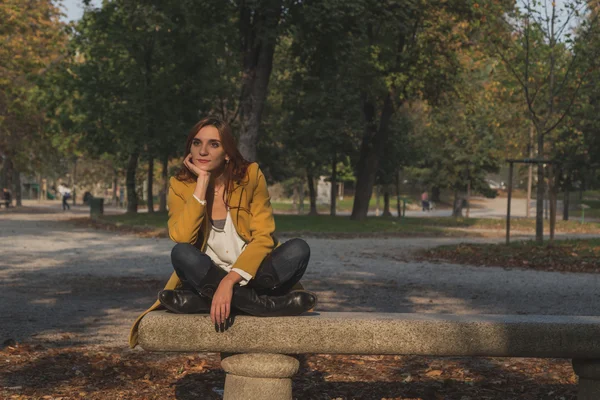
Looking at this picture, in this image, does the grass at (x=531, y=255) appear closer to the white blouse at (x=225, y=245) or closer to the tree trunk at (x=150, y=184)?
the white blouse at (x=225, y=245)

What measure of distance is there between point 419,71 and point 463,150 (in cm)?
2395

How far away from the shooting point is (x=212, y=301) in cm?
429

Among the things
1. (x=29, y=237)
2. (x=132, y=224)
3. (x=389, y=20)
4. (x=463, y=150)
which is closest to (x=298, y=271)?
(x=29, y=237)

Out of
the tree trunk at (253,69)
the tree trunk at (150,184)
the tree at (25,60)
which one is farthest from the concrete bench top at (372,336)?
the tree trunk at (150,184)

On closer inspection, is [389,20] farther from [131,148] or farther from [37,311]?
[37,311]

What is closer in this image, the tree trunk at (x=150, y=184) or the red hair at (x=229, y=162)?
the red hair at (x=229, y=162)

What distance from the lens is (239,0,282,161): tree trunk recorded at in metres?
22.2

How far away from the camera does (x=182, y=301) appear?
439cm

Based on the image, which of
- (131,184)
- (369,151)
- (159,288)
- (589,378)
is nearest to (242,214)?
(589,378)

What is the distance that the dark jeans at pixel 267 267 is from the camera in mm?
4352

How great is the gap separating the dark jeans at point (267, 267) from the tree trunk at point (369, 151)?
95.0 ft

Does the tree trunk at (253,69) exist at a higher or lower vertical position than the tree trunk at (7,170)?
higher

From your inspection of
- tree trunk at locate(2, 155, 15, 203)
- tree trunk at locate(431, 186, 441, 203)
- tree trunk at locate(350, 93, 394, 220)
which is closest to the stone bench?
tree trunk at locate(350, 93, 394, 220)

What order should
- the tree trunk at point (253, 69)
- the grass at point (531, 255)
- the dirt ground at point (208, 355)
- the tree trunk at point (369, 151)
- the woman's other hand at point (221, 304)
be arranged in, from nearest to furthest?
1. the woman's other hand at point (221, 304)
2. the dirt ground at point (208, 355)
3. the grass at point (531, 255)
4. the tree trunk at point (253, 69)
5. the tree trunk at point (369, 151)
